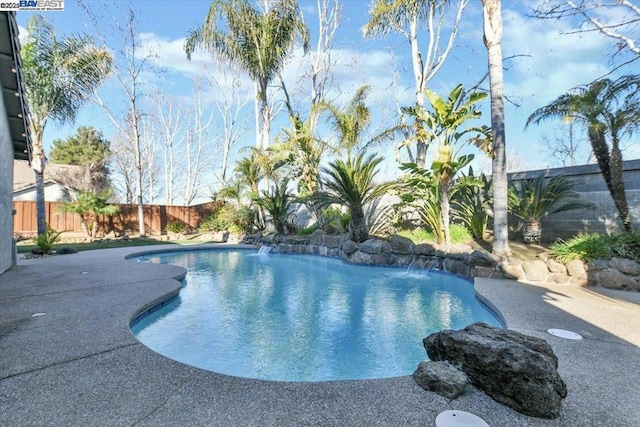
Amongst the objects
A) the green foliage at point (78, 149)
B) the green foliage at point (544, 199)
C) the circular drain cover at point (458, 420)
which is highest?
the green foliage at point (78, 149)

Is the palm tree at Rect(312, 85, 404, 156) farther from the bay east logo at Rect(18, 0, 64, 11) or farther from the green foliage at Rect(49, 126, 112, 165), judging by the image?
the green foliage at Rect(49, 126, 112, 165)

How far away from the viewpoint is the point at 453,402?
201 cm

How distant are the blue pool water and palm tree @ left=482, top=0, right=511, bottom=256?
1.36 m

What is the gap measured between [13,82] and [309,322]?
7916mm

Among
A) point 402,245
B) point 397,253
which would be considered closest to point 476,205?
point 402,245

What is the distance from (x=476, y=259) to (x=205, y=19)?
14.4 m

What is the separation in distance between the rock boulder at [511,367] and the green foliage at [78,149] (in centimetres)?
3016

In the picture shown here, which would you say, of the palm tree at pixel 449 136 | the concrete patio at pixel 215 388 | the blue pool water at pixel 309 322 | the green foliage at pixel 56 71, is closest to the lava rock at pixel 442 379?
the concrete patio at pixel 215 388

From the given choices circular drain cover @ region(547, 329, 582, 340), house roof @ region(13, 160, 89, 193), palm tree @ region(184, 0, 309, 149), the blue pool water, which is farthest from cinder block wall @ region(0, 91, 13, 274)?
house roof @ region(13, 160, 89, 193)

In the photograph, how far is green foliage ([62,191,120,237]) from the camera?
50.9ft

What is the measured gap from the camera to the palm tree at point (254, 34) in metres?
13.6

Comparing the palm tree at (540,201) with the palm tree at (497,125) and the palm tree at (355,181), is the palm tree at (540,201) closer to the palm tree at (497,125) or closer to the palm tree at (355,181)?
the palm tree at (497,125)

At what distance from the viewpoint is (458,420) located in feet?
5.95

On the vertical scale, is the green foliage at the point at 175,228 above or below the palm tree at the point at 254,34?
below
